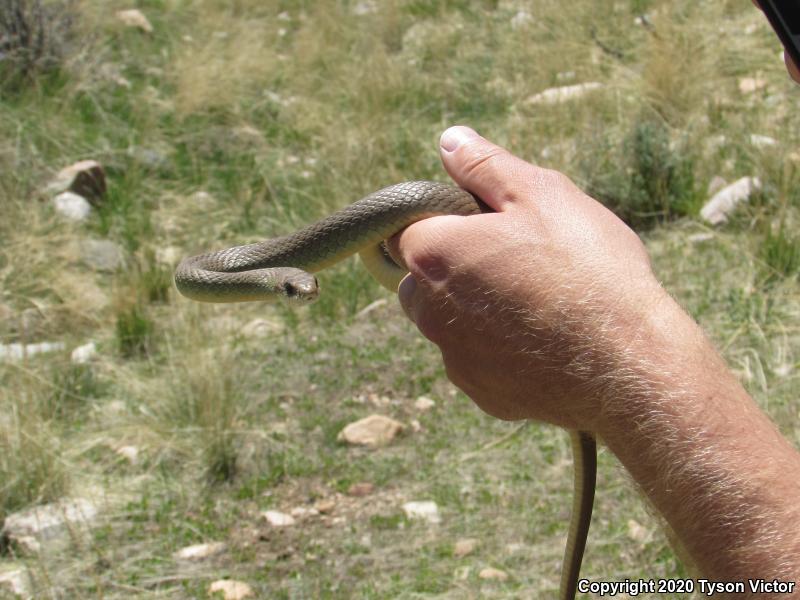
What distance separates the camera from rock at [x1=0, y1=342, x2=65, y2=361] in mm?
5491

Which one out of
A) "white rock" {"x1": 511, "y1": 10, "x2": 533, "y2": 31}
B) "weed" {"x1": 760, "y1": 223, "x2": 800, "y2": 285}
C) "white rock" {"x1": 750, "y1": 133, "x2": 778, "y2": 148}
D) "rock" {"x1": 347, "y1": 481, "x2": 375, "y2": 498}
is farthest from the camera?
"white rock" {"x1": 511, "y1": 10, "x2": 533, "y2": 31}

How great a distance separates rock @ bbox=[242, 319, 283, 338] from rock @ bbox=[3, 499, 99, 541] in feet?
6.05

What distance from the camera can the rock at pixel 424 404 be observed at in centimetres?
507

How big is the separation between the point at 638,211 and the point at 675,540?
471 centimetres

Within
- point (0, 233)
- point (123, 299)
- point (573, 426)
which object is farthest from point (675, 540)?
point (0, 233)

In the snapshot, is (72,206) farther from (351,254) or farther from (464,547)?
(351,254)

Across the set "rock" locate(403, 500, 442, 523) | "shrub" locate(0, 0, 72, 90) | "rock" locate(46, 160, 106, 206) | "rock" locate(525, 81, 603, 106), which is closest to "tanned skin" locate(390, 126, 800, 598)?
"rock" locate(403, 500, 442, 523)

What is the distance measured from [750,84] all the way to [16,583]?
6523 millimetres

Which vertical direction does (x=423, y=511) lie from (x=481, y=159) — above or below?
below

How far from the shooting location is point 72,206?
24.1ft

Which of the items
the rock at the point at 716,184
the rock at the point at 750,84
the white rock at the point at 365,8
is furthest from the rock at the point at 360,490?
the white rock at the point at 365,8

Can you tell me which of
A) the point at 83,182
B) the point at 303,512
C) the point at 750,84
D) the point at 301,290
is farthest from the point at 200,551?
the point at 750,84

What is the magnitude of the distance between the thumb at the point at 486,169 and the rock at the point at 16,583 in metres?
2.52

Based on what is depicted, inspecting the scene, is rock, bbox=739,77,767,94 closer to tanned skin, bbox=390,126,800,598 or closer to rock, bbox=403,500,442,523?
rock, bbox=403,500,442,523
